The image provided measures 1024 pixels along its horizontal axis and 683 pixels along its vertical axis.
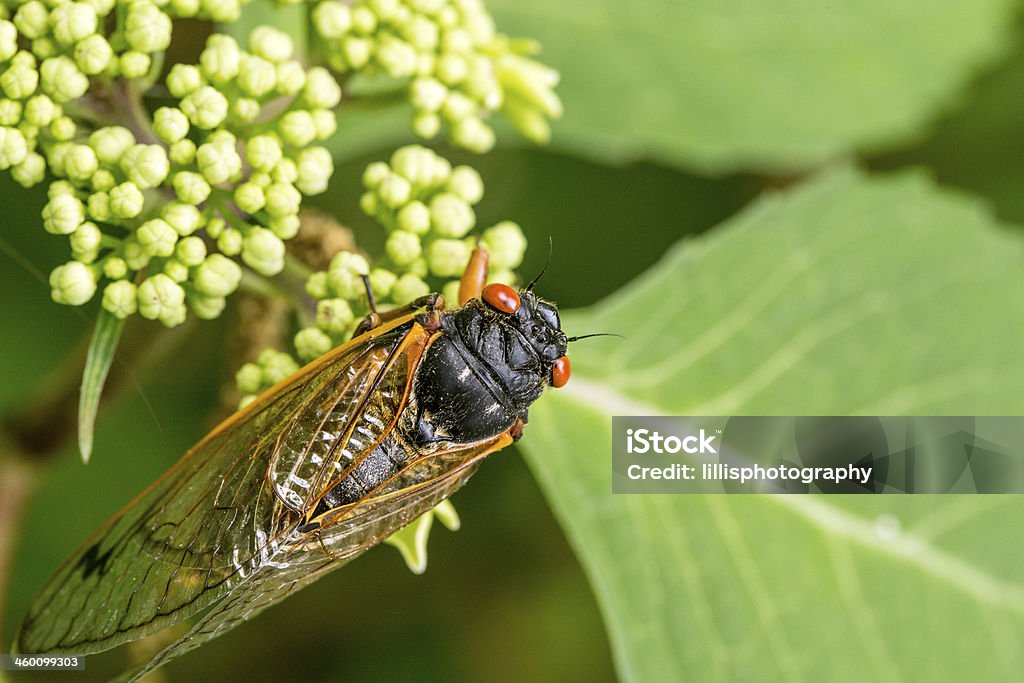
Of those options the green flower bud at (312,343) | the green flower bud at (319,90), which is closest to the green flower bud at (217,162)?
the green flower bud at (319,90)

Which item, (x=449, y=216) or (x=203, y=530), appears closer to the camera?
(x=203, y=530)

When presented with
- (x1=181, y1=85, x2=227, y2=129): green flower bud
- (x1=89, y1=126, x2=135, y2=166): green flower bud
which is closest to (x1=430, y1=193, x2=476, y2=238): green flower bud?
(x1=181, y1=85, x2=227, y2=129): green flower bud

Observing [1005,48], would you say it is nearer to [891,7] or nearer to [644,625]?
[891,7]

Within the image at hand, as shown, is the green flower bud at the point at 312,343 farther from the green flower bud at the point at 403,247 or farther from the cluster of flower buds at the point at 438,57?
the cluster of flower buds at the point at 438,57

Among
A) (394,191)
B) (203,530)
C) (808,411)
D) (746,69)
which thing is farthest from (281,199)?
(746,69)

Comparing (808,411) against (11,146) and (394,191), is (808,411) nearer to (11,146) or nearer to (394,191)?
(394,191)

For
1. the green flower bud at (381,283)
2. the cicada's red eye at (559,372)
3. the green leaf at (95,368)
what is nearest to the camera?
the green leaf at (95,368)
